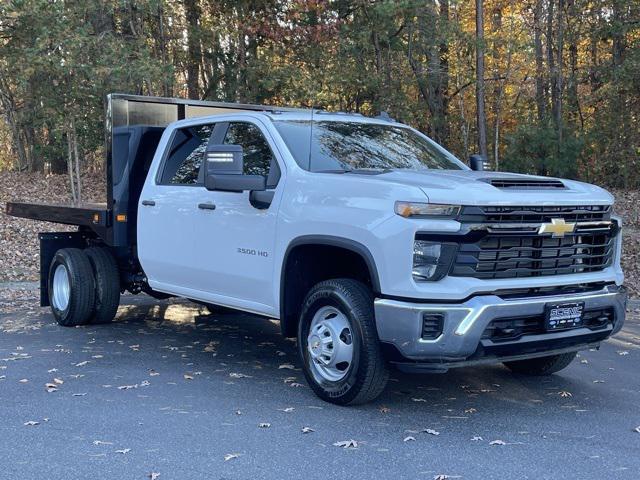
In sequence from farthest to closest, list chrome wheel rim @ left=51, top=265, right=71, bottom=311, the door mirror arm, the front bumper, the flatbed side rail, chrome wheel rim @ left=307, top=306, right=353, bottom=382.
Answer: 1. chrome wheel rim @ left=51, top=265, right=71, bottom=311
2. the flatbed side rail
3. the door mirror arm
4. chrome wheel rim @ left=307, top=306, right=353, bottom=382
5. the front bumper

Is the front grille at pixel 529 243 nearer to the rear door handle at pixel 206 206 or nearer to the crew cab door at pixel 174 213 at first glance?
the rear door handle at pixel 206 206

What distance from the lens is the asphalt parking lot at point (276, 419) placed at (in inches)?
175

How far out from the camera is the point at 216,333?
339 inches

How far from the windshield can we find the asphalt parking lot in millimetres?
1786

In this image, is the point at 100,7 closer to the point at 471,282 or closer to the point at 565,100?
the point at 565,100

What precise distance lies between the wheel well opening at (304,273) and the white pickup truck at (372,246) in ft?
0.04

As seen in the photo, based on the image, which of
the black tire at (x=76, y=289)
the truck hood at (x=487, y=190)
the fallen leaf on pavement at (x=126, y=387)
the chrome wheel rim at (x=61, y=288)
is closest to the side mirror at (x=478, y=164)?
the truck hood at (x=487, y=190)

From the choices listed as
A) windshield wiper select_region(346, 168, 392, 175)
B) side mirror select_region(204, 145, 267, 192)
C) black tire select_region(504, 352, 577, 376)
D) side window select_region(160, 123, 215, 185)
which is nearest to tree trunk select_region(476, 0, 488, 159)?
side window select_region(160, 123, 215, 185)

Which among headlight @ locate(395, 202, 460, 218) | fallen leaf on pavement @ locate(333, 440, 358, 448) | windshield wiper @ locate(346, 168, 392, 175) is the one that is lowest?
fallen leaf on pavement @ locate(333, 440, 358, 448)

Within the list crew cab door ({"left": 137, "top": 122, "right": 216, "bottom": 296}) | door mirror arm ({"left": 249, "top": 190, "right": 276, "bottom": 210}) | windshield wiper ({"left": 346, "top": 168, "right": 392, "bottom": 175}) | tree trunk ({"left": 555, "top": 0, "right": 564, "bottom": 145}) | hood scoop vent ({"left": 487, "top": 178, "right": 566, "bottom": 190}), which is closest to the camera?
hood scoop vent ({"left": 487, "top": 178, "right": 566, "bottom": 190})

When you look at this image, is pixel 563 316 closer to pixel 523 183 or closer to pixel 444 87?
pixel 523 183

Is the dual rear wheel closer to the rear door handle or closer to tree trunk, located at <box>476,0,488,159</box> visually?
the rear door handle

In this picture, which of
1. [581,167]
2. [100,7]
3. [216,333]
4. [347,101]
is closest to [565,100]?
[581,167]

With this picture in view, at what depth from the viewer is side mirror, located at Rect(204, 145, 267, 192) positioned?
19.5ft
